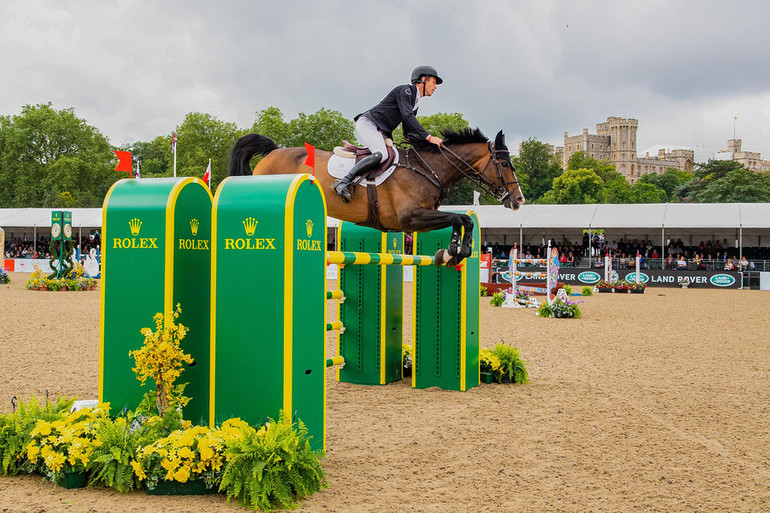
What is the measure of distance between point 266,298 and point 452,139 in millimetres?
2884

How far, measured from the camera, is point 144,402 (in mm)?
4031

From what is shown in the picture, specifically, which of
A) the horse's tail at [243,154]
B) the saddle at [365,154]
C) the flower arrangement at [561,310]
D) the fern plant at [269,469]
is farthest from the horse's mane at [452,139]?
the flower arrangement at [561,310]

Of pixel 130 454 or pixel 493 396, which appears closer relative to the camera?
pixel 130 454

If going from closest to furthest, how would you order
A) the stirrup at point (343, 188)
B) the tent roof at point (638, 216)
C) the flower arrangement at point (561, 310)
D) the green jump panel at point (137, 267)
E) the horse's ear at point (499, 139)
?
the green jump panel at point (137, 267) < the stirrup at point (343, 188) < the horse's ear at point (499, 139) < the flower arrangement at point (561, 310) < the tent roof at point (638, 216)

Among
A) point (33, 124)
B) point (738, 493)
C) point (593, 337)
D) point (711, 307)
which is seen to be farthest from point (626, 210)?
point (33, 124)

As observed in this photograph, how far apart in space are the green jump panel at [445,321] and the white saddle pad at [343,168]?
161 cm

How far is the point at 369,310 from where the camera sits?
7.28m

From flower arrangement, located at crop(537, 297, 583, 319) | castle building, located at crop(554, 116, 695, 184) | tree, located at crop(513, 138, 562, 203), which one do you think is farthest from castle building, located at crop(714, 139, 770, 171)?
flower arrangement, located at crop(537, 297, 583, 319)

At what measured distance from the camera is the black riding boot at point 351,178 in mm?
5449

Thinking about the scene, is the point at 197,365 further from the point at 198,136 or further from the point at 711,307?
the point at 198,136

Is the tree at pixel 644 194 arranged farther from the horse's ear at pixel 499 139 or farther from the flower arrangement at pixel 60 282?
the horse's ear at pixel 499 139

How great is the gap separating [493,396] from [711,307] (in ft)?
44.7

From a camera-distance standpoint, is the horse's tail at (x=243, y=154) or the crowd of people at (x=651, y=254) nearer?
the horse's tail at (x=243, y=154)

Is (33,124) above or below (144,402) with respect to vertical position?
above
